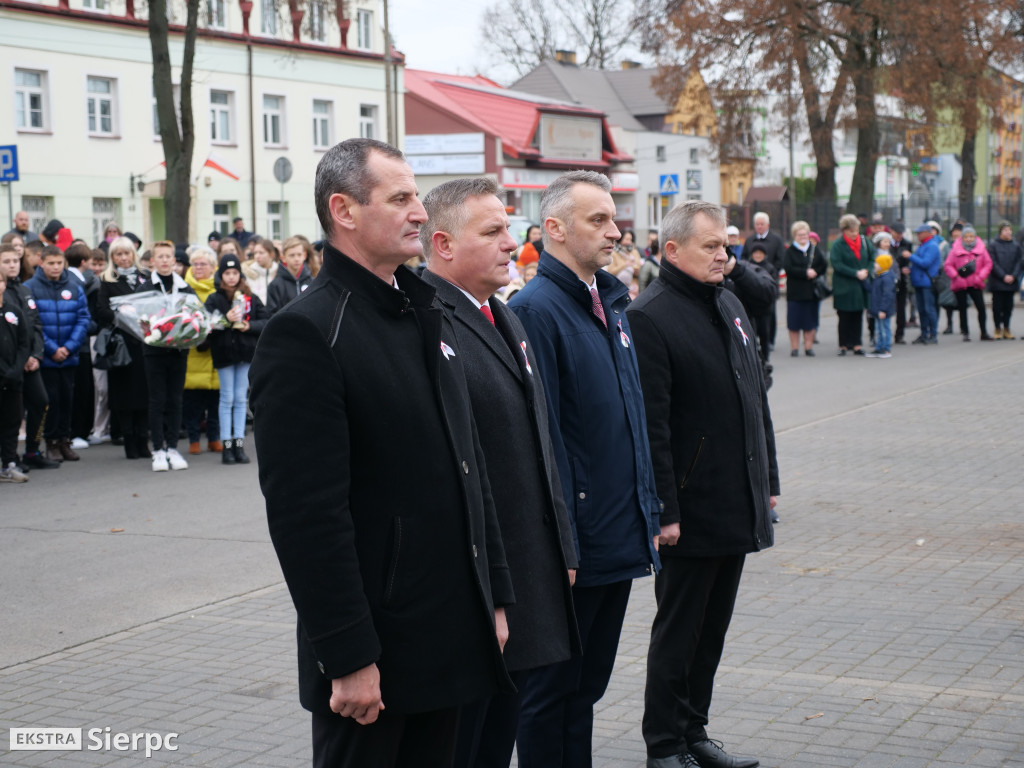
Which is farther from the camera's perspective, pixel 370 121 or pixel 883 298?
pixel 370 121

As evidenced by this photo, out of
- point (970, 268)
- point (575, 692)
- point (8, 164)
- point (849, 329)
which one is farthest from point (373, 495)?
point (970, 268)

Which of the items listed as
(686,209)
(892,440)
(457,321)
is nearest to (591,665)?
(457,321)

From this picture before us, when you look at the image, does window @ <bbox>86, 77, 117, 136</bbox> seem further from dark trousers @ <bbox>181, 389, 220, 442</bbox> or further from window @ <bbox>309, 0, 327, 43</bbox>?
dark trousers @ <bbox>181, 389, 220, 442</bbox>

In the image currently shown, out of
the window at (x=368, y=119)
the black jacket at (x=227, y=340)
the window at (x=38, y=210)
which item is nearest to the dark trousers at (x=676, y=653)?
the black jacket at (x=227, y=340)

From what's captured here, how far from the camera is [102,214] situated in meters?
36.3

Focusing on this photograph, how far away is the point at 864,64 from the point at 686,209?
115ft

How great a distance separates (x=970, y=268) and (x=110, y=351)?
15602 millimetres

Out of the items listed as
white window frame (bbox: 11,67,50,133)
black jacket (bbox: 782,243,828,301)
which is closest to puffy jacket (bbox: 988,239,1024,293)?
black jacket (bbox: 782,243,828,301)

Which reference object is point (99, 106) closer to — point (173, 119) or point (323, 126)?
point (323, 126)

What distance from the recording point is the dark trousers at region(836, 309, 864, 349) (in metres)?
21.0

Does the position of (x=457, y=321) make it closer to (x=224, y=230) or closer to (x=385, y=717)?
(x=385, y=717)

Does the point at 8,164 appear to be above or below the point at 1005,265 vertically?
above

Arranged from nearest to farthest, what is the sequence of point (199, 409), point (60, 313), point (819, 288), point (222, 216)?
point (60, 313)
point (199, 409)
point (819, 288)
point (222, 216)

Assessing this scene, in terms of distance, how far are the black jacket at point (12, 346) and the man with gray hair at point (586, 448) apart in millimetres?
7885
